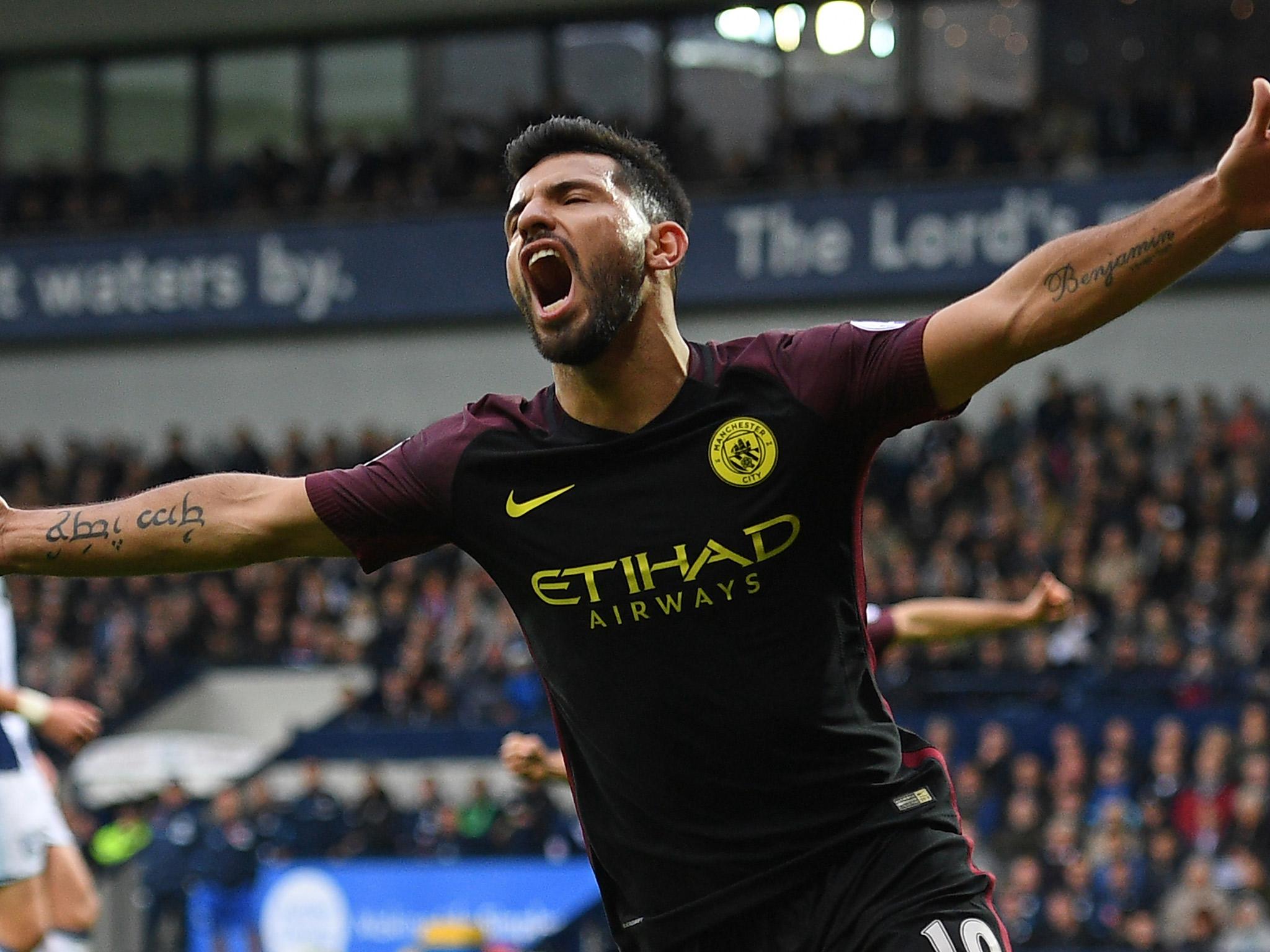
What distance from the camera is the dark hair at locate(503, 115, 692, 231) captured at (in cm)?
383

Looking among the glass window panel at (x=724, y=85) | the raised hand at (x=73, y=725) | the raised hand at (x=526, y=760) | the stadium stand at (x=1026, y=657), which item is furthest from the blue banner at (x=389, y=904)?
the glass window panel at (x=724, y=85)

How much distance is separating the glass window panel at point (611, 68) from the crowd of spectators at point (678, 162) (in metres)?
0.70

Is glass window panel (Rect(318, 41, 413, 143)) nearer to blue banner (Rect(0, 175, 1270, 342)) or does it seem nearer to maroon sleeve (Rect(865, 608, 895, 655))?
blue banner (Rect(0, 175, 1270, 342))

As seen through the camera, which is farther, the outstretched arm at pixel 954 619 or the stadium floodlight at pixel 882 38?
the stadium floodlight at pixel 882 38

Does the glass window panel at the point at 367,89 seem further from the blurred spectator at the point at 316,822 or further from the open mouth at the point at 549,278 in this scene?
the open mouth at the point at 549,278

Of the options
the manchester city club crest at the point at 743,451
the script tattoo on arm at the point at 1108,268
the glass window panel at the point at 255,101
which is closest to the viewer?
the script tattoo on arm at the point at 1108,268

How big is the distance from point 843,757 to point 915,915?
323 mm

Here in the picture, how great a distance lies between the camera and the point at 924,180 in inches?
843

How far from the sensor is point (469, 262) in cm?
2333

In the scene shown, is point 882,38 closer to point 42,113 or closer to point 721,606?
point 42,113

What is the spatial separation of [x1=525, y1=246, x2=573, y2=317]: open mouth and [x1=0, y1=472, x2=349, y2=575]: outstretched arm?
2.06 ft

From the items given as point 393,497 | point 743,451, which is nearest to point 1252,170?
point 743,451

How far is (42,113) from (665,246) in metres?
25.6

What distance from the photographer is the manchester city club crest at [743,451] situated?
357 cm
